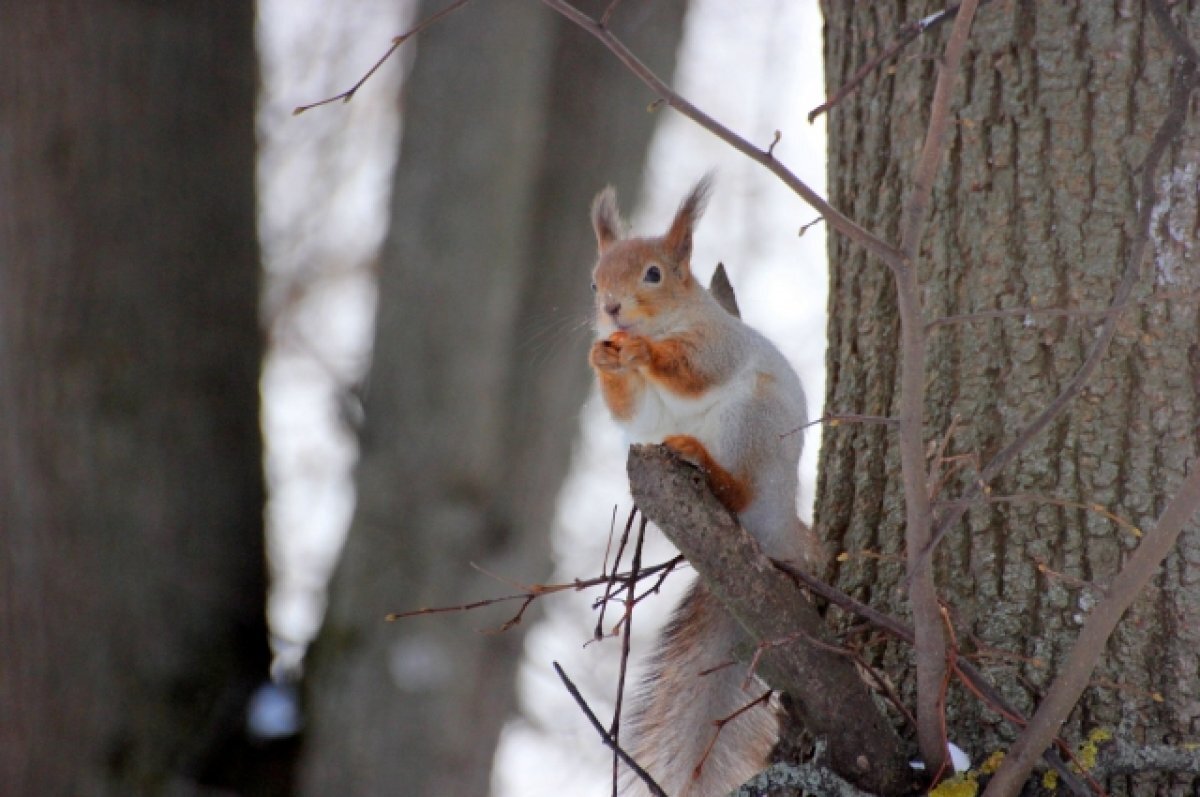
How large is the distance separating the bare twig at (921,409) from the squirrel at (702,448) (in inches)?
21.4

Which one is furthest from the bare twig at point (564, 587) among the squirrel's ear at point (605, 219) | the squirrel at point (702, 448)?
the squirrel's ear at point (605, 219)

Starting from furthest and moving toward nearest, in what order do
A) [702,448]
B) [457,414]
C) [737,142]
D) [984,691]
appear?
[457,414] → [702,448] → [984,691] → [737,142]

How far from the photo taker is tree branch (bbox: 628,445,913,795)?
5.28 feet

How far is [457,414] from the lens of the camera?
332cm

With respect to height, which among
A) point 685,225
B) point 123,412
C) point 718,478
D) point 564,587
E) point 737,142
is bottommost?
point 564,587

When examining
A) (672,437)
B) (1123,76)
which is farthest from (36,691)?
(1123,76)

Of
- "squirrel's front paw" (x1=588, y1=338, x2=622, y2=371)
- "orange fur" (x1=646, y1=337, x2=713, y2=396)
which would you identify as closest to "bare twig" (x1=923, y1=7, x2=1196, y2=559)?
"orange fur" (x1=646, y1=337, x2=713, y2=396)

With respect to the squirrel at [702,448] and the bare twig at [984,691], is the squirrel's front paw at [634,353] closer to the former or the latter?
the squirrel at [702,448]

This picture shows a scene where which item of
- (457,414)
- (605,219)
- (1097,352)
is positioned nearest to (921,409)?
(1097,352)

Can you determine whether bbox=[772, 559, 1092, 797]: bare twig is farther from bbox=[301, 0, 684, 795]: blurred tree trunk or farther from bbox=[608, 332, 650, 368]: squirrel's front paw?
bbox=[301, 0, 684, 795]: blurred tree trunk

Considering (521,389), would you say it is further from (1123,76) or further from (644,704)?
(1123,76)

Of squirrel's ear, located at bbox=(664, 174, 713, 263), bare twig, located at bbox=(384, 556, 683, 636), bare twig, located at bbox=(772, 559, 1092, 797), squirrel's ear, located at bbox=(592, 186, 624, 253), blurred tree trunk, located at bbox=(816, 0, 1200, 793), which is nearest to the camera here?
bare twig, located at bbox=(772, 559, 1092, 797)

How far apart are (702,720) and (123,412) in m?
1.74

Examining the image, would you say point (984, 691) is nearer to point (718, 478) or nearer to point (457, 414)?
point (718, 478)
